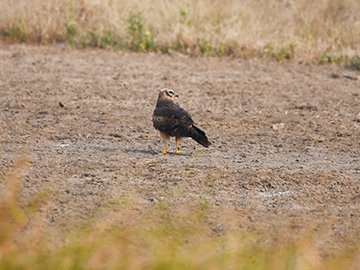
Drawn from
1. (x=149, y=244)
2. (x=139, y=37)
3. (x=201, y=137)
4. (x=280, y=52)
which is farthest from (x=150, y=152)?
(x=139, y=37)

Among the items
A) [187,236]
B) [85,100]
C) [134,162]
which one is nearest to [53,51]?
[85,100]

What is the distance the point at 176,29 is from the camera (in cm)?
1681

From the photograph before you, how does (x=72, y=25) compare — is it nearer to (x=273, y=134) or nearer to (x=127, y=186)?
(x=273, y=134)

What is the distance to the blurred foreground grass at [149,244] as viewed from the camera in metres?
6.11

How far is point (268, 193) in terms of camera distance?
368 inches

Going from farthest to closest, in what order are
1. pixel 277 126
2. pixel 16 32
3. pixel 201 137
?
pixel 16 32 < pixel 277 126 < pixel 201 137

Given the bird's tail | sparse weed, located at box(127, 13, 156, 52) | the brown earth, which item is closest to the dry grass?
sparse weed, located at box(127, 13, 156, 52)

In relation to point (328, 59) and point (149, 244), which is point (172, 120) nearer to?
point (149, 244)

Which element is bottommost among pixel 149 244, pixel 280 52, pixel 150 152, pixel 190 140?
pixel 280 52

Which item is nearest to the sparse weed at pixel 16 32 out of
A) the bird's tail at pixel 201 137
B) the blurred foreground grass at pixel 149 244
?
the bird's tail at pixel 201 137

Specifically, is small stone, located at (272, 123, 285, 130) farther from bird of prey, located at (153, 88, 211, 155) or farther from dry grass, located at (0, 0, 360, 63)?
dry grass, located at (0, 0, 360, 63)

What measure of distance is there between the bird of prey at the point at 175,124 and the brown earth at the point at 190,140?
220 millimetres

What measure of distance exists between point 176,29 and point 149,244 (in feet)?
32.9

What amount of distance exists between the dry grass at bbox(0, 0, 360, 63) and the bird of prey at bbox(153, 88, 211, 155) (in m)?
5.64
